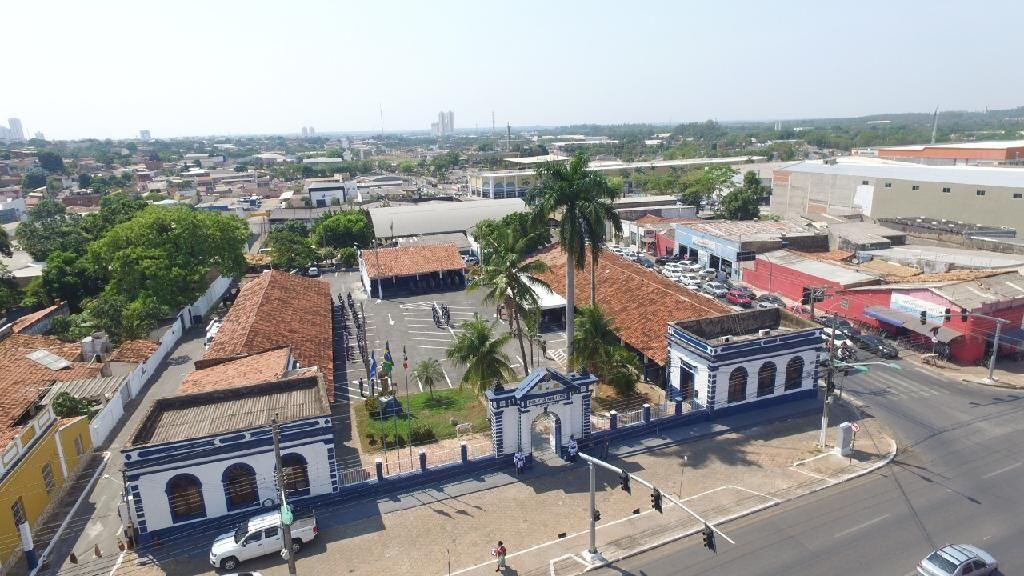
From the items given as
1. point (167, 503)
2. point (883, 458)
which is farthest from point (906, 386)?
point (167, 503)

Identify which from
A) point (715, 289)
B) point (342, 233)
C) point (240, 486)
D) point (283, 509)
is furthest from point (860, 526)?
point (342, 233)

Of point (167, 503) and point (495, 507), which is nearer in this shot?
point (167, 503)

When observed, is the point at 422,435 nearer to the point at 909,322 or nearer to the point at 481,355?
the point at 481,355

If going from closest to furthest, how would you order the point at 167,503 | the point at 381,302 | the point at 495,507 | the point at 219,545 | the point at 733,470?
the point at 219,545
the point at 167,503
the point at 495,507
the point at 733,470
the point at 381,302

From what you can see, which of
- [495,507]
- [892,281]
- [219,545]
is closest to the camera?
[219,545]

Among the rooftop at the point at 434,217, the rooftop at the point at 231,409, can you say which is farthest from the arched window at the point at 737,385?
the rooftop at the point at 434,217

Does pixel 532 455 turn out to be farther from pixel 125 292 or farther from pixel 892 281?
pixel 125 292

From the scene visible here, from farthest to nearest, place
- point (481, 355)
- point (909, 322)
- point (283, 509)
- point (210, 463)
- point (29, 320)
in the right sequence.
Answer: point (29, 320)
point (909, 322)
point (481, 355)
point (210, 463)
point (283, 509)
